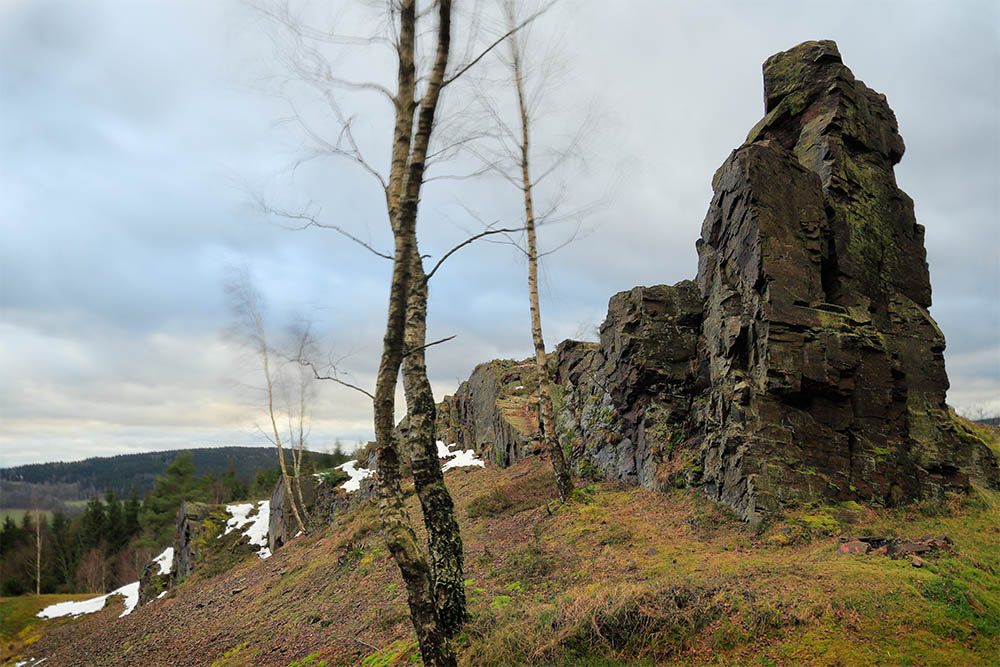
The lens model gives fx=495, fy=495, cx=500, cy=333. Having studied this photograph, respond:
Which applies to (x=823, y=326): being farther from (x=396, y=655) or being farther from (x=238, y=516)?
(x=238, y=516)

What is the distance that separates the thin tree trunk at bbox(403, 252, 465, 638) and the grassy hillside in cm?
47

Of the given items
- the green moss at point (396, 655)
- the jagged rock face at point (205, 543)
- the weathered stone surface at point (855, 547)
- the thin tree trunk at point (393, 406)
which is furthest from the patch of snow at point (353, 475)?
the weathered stone surface at point (855, 547)

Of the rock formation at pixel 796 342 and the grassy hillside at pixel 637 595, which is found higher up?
the rock formation at pixel 796 342

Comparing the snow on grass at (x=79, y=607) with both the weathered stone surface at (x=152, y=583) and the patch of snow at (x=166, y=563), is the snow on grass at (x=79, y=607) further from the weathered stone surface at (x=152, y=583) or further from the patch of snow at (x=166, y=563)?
the patch of snow at (x=166, y=563)

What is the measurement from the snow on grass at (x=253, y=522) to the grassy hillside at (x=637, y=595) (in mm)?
11371

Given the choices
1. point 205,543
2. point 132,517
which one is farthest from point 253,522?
point 132,517

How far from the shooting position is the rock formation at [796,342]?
1130 centimetres

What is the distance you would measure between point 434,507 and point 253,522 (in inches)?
1178

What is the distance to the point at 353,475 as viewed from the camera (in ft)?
99.1

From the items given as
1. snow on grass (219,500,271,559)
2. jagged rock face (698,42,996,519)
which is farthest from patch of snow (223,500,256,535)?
jagged rock face (698,42,996,519)

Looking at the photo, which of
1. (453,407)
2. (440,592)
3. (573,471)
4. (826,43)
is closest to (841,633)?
(440,592)

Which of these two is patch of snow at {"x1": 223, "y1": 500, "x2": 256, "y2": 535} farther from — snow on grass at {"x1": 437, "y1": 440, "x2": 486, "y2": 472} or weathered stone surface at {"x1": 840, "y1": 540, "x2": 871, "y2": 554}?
weathered stone surface at {"x1": 840, "y1": 540, "x2": 871, "y2": 554}

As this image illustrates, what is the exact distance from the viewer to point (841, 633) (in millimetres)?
5898

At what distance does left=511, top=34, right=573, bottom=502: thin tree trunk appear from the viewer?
14078mm
